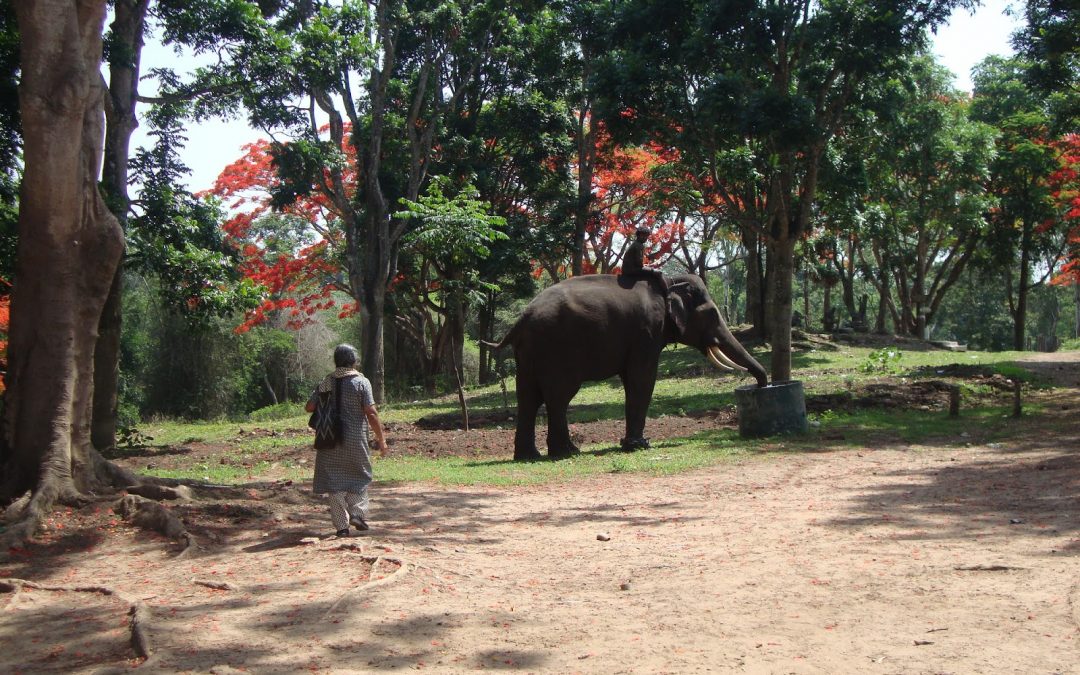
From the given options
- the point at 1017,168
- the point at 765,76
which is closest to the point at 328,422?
the point at 765,76

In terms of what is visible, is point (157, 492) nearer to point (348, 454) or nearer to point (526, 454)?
point (348, 454)

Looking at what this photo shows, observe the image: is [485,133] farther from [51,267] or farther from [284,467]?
[51,267]

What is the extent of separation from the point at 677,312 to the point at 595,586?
901 centimetres

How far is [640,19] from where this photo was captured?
19359 millimetres

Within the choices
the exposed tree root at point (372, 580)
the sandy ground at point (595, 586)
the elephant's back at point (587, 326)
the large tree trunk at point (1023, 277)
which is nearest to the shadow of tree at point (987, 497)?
the sandy ground at point (595, 586)

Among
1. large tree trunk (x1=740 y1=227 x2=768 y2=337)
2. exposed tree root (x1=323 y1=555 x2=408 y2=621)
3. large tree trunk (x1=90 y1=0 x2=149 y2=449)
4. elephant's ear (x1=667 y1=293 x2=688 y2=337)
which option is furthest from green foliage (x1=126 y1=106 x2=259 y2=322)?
large tree trunk (x1=740 y1=227 x2=768 y2=337)

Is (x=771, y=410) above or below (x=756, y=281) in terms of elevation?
below

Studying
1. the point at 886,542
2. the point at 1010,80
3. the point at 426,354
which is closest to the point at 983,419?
the point at 886,542

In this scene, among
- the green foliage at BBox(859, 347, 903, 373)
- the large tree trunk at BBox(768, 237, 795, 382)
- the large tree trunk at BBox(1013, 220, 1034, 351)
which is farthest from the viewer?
the large tree trunk at BBox(1013, 220, 1034, 351)

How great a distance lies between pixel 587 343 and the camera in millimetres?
14539

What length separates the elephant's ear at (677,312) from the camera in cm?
1556

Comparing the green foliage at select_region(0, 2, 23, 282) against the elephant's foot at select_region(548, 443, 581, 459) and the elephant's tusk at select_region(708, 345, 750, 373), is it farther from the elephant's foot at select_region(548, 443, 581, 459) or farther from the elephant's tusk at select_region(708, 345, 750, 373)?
the elephant's tusk at select_region(708, 345, 750, 373)

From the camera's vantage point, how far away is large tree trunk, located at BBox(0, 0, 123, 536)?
9.06 meters

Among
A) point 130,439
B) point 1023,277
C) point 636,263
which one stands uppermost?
point 1023,277
